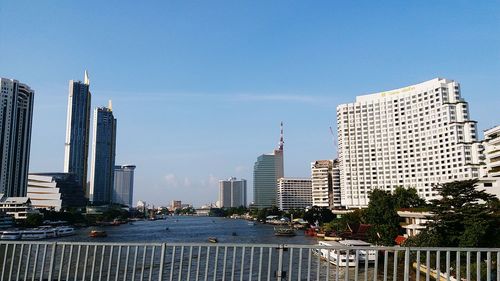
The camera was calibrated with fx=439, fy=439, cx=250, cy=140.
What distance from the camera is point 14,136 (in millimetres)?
120312

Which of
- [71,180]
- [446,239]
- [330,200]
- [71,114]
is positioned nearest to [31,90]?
[71,180]

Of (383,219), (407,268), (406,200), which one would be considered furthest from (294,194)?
(407,268)

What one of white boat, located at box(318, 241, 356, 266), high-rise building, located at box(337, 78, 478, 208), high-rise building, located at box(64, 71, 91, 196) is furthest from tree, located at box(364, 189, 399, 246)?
high-rise building, located at box(64, 71, 91, 196)

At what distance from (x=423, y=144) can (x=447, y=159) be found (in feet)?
23.5

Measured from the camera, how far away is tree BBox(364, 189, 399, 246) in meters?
48.6

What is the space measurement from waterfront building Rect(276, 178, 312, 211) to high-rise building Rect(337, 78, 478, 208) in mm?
79057

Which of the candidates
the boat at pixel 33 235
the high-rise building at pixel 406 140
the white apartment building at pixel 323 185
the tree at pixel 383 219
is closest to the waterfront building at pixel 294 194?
the white apartment building at pixel 323 185

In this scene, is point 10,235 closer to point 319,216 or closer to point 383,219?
point 383,219

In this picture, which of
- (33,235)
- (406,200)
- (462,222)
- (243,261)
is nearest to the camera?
(243,261)

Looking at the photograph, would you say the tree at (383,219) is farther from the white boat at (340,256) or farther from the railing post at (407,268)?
the railing post at (407,268)

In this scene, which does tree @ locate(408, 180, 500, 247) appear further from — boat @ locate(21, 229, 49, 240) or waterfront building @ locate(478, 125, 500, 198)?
boat @ locate(21, 229, 49, 240)

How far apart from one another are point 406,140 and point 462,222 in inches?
3184

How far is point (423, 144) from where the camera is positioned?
10200 cm

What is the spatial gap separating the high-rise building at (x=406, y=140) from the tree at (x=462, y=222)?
64.1 m
